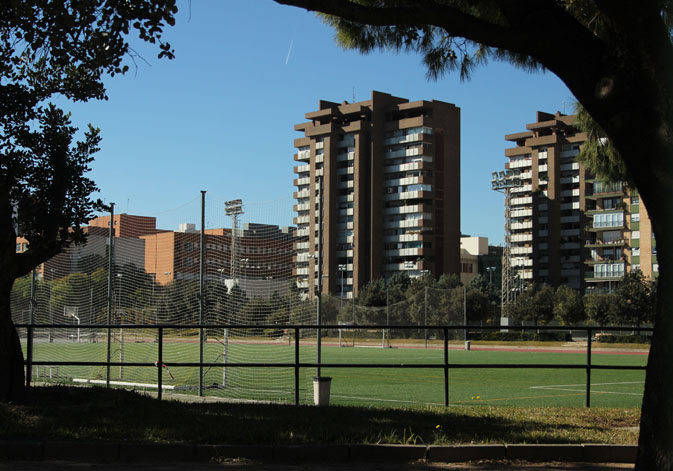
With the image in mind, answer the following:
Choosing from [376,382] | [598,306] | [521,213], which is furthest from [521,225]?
[376,382]

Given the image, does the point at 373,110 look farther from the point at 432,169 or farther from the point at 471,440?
the point at 471,440

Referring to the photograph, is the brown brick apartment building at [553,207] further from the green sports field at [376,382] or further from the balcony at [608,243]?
the green sports field at [376,382]

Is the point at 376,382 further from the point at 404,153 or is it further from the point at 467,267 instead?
the point at 467,267

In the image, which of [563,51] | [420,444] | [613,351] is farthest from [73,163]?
[613,351]

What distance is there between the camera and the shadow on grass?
26.8 feet

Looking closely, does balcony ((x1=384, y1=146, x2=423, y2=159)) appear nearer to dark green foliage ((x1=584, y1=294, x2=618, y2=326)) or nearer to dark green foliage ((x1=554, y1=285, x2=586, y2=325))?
dark green foliage ((x1=554, y1=285, x2=586, y2=325))

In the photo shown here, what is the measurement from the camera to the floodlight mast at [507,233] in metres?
95.0

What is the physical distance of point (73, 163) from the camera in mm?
11344

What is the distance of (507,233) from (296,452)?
100094 mm

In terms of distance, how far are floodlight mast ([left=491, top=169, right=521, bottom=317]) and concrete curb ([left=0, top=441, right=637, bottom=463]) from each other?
284 ft

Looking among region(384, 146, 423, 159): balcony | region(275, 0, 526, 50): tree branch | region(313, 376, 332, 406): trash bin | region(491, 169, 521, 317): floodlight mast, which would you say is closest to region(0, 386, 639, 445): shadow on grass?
region(313, 376, 332, 406): trash bin

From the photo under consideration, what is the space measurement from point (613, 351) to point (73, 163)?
125 ft

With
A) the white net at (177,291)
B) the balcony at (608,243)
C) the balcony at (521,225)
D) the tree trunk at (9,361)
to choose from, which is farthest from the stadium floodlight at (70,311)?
the balcony at (521,225)

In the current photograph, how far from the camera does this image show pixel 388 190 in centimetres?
11744
